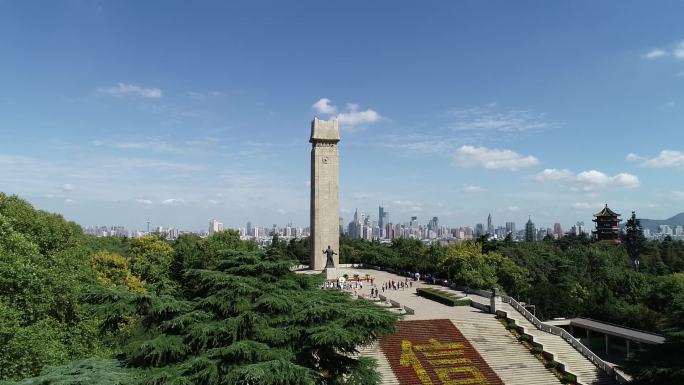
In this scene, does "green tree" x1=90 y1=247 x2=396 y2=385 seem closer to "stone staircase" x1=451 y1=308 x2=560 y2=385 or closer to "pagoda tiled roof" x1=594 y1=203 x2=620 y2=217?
"stone staircase" x1=451 y1=308 x2=560 y2=385

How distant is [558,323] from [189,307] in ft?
93.6

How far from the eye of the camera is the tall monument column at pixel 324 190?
4838 cm

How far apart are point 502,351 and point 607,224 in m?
72.4

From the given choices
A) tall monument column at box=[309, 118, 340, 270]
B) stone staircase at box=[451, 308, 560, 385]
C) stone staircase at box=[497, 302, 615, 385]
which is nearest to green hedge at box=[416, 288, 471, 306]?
stone staircase at box=[451, 308, 560, 385]

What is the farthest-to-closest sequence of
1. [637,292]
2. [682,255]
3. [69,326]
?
1. [682,255]
2. [637,292]
3. [69,326]

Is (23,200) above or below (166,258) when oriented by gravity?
above

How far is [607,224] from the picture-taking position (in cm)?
8462

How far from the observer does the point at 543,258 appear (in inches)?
Result: 2082

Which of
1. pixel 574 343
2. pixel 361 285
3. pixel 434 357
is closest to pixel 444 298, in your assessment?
pixel 574 343

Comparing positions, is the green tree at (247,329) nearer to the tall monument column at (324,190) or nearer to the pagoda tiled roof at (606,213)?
the tall monument column at (324,190)

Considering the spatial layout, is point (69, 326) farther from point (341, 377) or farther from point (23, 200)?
point (341, 377)

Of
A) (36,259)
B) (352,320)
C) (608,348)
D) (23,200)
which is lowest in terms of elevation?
(608,348)

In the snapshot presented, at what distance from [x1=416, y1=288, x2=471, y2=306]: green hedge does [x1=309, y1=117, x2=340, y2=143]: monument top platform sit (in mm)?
19572

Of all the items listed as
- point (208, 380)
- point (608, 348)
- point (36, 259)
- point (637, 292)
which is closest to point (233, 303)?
point (208, 380)
